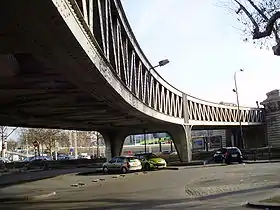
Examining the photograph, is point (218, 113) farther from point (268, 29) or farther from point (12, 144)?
point (12, 144)

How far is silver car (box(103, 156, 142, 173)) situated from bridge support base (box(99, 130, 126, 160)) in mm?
18386

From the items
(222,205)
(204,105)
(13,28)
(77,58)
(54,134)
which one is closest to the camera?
(13,28)

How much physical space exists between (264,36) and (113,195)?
9.98m

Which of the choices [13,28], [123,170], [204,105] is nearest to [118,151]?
[204,105]

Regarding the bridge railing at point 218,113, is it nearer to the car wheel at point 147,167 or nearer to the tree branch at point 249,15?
the car wheel at point 147,167

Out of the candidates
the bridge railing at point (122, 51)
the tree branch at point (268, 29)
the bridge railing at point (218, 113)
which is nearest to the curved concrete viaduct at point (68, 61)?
the bridge railing at point (122, 51)

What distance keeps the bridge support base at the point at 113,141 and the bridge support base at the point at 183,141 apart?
22.2ft

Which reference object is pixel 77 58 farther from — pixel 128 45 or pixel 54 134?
pixel 54 134

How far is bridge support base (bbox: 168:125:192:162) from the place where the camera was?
58.8 m

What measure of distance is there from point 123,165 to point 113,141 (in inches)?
814

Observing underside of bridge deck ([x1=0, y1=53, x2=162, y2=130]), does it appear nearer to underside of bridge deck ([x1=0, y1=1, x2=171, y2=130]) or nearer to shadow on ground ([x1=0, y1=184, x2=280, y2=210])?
underside of bridge deck ([x1=0, y1=1, x2=171, y2=130])

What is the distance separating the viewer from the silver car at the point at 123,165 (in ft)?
138

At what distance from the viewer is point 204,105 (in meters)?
68.9

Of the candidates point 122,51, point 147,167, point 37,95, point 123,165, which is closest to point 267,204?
point 122,51
